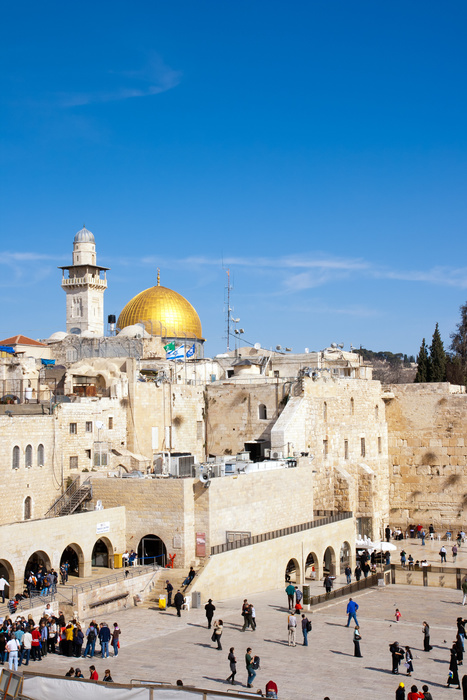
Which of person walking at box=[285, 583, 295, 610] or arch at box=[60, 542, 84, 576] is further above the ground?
arch at box=[60, 542, 84, 576]

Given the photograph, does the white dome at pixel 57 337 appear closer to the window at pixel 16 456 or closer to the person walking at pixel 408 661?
A: the window at pixel 16 456

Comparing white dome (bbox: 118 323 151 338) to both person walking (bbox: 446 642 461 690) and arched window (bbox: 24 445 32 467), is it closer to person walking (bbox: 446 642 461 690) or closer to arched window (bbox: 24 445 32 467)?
arched window (bbox: 24 445 32 467)

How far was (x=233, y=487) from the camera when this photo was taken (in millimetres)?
24859

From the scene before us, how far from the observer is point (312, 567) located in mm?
28016

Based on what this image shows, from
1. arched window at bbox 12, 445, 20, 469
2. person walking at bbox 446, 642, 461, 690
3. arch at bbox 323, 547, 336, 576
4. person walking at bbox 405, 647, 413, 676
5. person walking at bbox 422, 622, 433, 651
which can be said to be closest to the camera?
person walking at bbox 446, 642, 461, 690

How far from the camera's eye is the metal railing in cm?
2359

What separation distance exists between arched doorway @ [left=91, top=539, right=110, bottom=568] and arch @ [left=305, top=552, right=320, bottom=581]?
7.28m

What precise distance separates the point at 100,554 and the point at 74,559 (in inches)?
29.8

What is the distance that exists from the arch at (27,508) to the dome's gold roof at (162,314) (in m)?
19.3

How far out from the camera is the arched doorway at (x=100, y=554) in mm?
23828

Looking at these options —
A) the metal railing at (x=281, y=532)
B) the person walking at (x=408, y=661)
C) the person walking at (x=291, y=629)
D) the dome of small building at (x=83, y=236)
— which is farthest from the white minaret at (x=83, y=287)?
the person walking at (x=408, y=661)

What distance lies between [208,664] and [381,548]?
17298 mm

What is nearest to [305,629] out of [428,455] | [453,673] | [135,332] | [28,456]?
[453,673]

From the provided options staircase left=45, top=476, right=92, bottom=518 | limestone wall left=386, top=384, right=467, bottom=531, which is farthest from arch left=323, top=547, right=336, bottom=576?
staircase left=45, top=476, right=92, bottom=518
